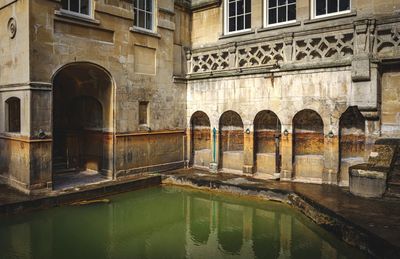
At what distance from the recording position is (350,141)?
10094 mm

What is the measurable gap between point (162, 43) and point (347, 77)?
247 inches

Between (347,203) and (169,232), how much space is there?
13.0 feet

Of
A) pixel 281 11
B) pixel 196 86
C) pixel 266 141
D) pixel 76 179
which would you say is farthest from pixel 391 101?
pixel 76 179

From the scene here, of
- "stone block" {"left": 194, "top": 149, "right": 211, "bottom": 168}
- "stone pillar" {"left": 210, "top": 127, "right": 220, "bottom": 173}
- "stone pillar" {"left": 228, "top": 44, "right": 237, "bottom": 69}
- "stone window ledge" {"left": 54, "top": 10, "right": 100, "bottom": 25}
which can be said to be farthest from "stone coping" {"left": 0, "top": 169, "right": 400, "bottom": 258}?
"stone window ledge" {"left": 54, "top": 10, "right": 100, "bottom": 25}

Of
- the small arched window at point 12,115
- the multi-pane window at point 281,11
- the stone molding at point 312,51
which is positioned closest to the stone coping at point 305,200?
the small arched window at point 12,115

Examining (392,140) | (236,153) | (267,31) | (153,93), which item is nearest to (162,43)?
(153,93)

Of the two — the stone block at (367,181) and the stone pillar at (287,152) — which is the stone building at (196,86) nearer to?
the stone pillar at (287,152)

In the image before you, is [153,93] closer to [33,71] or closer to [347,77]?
[33,71]

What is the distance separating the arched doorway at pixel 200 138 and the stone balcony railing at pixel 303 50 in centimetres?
167

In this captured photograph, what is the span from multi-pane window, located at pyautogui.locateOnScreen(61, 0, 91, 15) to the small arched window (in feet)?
9.82

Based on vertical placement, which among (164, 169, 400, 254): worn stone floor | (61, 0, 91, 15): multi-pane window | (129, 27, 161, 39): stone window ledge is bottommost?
(164, 169, 400, 254): worn stone floor

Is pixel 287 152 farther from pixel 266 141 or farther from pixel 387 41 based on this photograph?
pixel 387 41

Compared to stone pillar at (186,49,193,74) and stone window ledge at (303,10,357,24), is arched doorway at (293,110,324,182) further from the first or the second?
stone pillar at (186,49,193,74)

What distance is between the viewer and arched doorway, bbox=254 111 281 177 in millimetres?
11398
